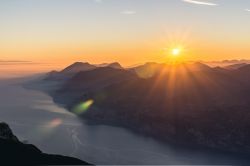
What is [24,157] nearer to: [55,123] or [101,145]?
[101,145]

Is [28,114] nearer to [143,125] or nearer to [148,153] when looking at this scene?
[143,125]

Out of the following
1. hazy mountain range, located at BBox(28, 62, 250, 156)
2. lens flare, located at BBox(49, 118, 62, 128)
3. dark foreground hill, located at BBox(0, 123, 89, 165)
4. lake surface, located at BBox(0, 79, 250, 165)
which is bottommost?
dark foreground hill, located at BBox(0, 123, 89, 165)

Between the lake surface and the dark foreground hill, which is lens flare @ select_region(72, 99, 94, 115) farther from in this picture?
the dark foreground hill

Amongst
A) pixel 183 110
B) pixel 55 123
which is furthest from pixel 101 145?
pixel 183 110

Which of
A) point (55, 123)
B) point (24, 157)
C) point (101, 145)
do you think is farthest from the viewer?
point (55, 123)

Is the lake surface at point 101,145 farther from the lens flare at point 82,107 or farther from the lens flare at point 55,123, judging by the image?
the lens flare at point 82,107

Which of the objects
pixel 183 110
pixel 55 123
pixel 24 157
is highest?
pixel 183 110

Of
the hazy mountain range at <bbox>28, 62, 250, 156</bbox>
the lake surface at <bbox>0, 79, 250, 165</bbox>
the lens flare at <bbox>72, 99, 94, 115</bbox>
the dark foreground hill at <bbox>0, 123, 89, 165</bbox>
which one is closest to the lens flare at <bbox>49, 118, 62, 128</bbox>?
the lake surface at <bbox>0, 79, 250, 165</bbox>

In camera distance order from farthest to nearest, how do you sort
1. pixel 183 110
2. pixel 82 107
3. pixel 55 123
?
pixel 82 107 < pixel 183 110 < pixel 55 123
